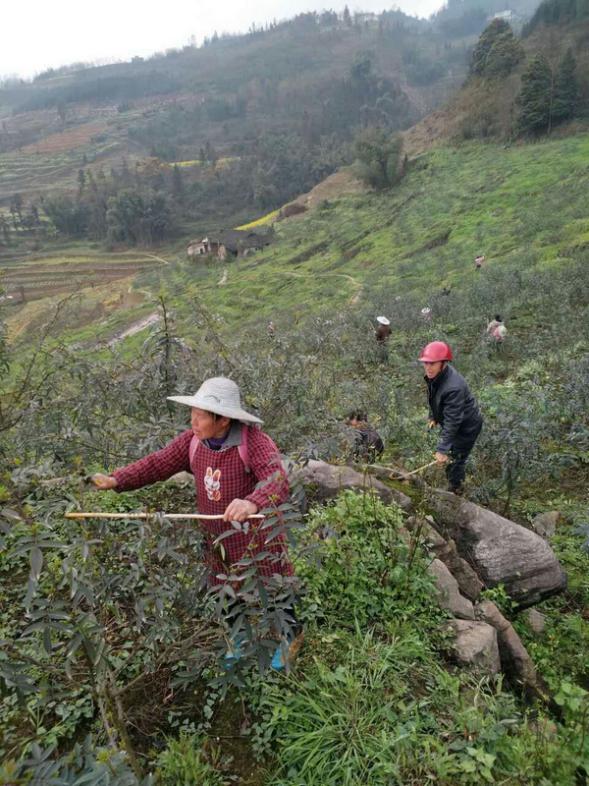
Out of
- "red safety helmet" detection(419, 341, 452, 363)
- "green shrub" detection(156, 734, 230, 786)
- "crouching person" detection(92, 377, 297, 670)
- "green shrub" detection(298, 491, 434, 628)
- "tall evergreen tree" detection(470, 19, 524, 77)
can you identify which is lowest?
"green shrub" detection(298, 491, 434, 628)

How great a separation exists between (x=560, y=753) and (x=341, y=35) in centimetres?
23261

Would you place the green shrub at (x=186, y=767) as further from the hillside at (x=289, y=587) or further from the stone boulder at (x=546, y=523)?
the stone boulder at (x=546, y=523)

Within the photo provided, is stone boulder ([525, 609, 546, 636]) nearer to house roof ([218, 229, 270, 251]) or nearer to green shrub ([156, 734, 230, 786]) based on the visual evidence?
green shrub ([156, 734, 230, 786])

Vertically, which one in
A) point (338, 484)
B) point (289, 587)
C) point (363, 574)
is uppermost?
point (289, 587)

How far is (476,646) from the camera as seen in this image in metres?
3.04

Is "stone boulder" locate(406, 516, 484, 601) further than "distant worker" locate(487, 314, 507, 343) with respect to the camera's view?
No

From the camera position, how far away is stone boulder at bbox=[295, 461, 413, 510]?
168 inches

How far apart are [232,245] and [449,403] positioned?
48.8m

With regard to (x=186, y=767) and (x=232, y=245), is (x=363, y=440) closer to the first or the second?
(x=186, y=767)

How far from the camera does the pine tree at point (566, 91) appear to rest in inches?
1489

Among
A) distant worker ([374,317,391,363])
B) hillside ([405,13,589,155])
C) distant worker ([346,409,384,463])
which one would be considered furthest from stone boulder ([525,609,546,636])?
hillside ([405,13,589,155])

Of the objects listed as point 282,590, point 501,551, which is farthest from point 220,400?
point 501,551

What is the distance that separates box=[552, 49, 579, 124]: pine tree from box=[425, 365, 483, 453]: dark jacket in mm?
43981

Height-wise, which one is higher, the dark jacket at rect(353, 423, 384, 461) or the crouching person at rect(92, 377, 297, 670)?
the crouching person at rect(92, 377, 297, 670)
